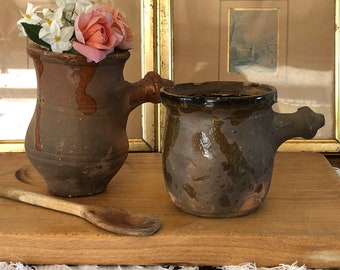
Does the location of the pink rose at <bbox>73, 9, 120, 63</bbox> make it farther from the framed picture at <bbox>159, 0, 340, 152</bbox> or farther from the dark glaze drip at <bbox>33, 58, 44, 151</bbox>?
the framed picture at <bbox>159, 0, 340, 152</bbox>

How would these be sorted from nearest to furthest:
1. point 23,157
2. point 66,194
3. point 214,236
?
point 214,236 < point 66,194 < point 23,157

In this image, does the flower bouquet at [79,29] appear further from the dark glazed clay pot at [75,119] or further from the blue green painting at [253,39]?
the blue green painting at [253,39]

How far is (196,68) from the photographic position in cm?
76

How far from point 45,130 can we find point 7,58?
0.66 ft

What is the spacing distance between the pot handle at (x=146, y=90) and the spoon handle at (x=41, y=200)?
13cm

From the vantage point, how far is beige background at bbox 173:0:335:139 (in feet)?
2.46

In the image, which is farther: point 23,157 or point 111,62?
point 23,157

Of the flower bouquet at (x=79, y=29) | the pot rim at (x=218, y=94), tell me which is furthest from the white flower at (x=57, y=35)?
the pot rim at (x=218, y=94)

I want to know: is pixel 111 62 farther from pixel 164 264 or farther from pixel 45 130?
pixel 164 264

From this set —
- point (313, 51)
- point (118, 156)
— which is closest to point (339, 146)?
point (313, 51)

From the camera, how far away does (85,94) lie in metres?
0.59

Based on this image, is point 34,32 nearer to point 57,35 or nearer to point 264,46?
point 57,35

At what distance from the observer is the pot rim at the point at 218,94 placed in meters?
0.52

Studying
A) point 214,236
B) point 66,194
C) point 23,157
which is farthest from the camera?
point 23,157
